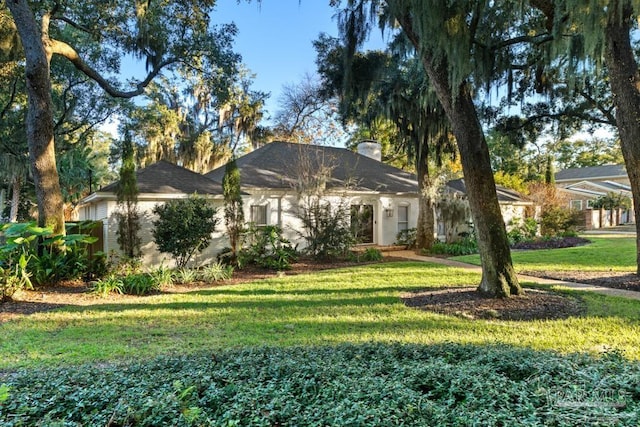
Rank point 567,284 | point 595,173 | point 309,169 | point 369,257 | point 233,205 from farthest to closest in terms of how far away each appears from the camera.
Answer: point 595,173, point 309,169, point 369,257, point 233,205, point 567,284

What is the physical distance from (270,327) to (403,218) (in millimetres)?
11698

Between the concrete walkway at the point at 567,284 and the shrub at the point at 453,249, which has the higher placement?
the shrub at the point at 453,249

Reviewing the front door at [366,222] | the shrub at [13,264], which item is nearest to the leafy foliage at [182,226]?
the shrub at [13,264]

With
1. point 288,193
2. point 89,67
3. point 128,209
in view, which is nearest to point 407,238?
point 288,193

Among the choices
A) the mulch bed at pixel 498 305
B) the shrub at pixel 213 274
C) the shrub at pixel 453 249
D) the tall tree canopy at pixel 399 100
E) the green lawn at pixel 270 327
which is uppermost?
the tall tree canopy at pixel 399 100

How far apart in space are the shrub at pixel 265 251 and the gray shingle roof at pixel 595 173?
37557 millimetres

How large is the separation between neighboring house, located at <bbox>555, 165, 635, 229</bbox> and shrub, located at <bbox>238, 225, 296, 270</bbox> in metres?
24.5

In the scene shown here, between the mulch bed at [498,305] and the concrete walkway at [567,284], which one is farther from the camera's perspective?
the concrete walkway at [567,284]

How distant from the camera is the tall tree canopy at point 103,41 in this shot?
27.4 ft

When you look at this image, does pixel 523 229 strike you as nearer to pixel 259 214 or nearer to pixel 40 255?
pixel 259 214

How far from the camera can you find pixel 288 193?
1336 centimetres

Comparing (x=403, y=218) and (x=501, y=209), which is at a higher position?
(x=501, y=209)

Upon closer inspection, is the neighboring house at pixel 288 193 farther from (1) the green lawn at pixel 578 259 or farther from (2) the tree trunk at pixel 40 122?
(1) the green lawn at pixel 578 259

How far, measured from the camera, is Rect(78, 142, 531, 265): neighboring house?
1038cm
